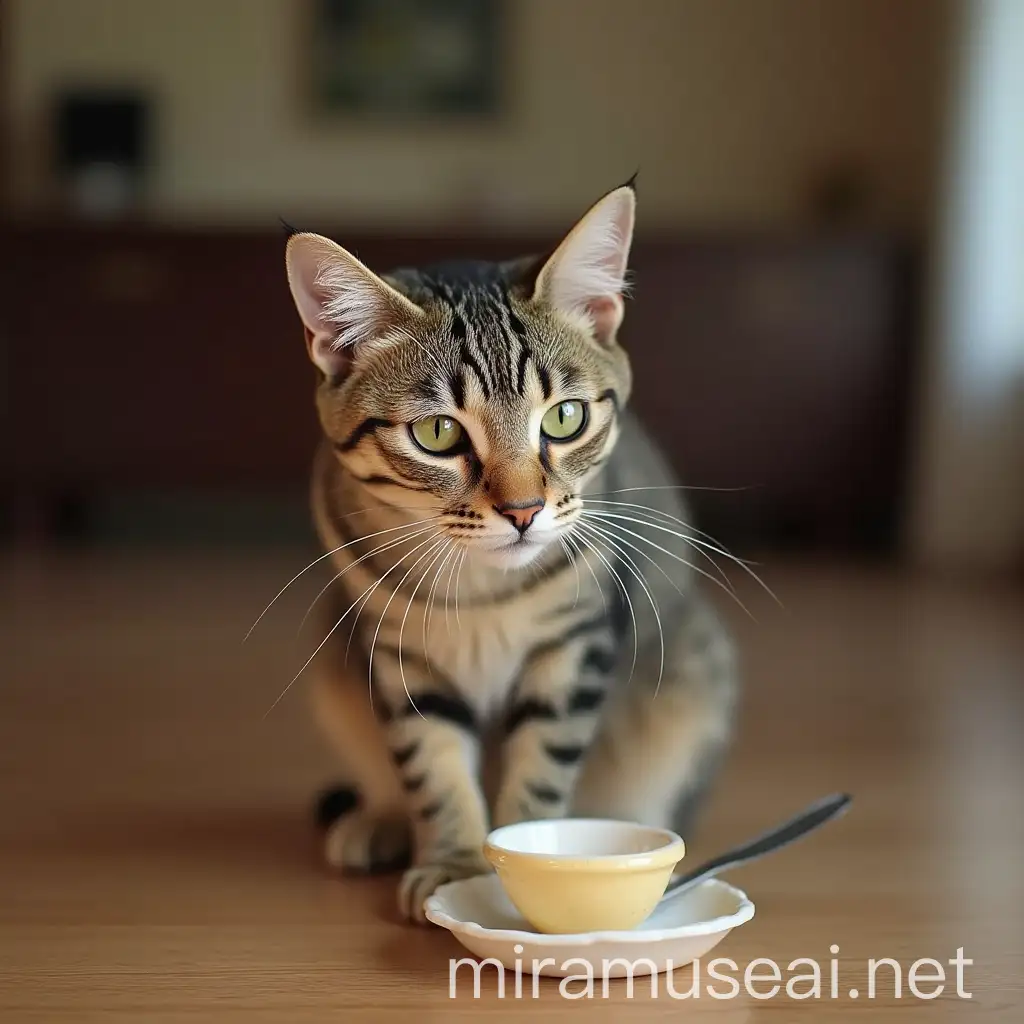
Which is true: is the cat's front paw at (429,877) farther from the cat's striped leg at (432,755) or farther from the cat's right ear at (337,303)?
the cat's right ear at (337,303)

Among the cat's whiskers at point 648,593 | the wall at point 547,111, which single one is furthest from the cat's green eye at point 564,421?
the wall at point 547,111

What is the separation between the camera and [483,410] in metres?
1.10

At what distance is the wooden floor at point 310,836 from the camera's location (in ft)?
3.26

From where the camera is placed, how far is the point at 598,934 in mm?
962

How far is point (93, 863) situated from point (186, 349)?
108 inches

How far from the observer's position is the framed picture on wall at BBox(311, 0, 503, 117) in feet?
14.4

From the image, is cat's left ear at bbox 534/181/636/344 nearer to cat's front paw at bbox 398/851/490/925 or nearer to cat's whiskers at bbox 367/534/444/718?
cat's whiskers at bbox 367/534/444/718

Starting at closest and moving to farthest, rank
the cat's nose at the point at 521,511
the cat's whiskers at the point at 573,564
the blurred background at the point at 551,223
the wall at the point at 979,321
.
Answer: the cat's nose at the point at 521,511 < the cat's whiskers at the point at 573,564 < the wall at the point at 979,321 < the blurred background at the point at 551,223

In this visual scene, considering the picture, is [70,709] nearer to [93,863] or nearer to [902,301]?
A: [93,863]

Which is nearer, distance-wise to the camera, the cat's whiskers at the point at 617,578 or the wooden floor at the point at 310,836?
the wooden floor at the point at 310,836

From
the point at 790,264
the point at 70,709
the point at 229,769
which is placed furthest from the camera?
the point at 790,264

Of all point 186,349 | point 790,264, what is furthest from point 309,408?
point 790,264

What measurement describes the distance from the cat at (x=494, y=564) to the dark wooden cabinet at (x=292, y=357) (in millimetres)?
2555

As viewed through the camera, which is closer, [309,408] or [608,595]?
[608,595]
